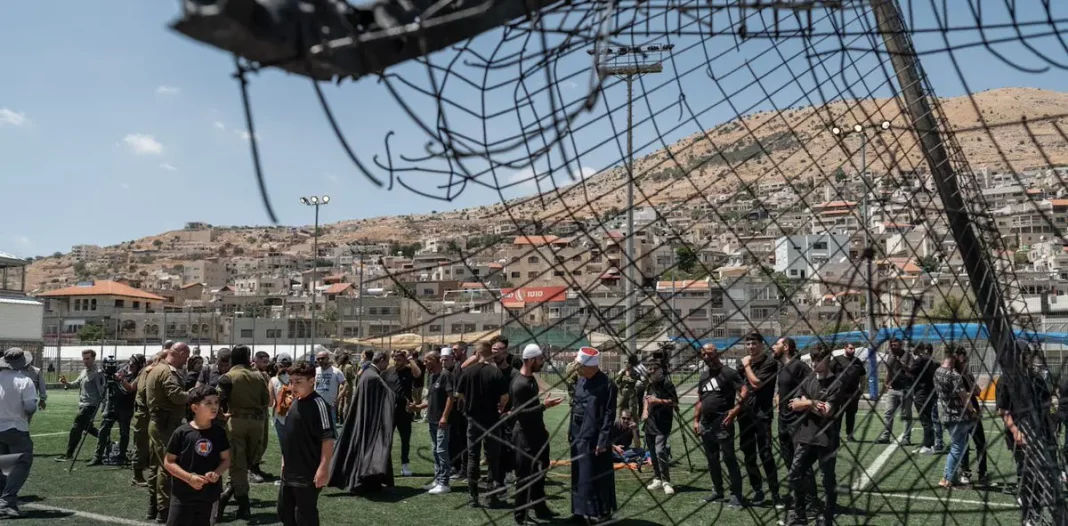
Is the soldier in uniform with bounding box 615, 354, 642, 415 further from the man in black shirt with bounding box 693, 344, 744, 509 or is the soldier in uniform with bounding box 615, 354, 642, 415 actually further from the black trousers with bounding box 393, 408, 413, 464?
the black trousers with bounding box 393, 408, 413, 464

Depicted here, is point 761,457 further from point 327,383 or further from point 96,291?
point 96,291

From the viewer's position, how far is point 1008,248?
371 centimetres

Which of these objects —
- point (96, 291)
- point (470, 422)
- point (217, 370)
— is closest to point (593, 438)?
point (470, 422)

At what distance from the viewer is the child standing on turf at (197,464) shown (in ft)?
17.7

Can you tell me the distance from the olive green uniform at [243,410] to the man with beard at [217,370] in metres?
1.78

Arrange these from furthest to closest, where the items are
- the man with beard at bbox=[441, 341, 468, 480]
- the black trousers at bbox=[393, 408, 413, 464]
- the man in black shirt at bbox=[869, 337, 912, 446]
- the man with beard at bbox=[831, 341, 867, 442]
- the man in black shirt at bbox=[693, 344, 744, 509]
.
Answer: the black trousers at bbox=[393, 408, 413, 464] → the man with beard at bbox=[441, 341, 468, 480] → the man in black shirt at bbox=[693, 344, 744, 509] → the man with beard at bbox=[831, 341, 867, 442] → the man in black shirt at bbox=[869, 337, 912, 446]

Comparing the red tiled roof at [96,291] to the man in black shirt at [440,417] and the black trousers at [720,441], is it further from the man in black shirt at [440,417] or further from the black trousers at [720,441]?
the black trousers at [720,441]

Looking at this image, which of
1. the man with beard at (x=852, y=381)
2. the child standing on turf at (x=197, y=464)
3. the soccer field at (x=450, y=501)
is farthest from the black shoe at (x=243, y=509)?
the man with beard at (x=852, y=381)

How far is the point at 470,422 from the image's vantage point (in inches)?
275

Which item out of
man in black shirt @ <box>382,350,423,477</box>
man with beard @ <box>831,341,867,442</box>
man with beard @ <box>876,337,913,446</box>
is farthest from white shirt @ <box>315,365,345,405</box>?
man with beard @ <box>876,337,913,446</box>

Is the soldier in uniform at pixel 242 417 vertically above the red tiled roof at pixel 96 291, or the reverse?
the red tiled roof at pixel 96 291

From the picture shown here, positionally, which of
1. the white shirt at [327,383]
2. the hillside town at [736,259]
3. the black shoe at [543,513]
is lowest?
the black shoe at [543,513]

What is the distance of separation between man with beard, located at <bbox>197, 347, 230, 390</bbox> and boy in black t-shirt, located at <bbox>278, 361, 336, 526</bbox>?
454 cm

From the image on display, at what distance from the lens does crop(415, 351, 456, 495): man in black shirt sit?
9.27 meters
